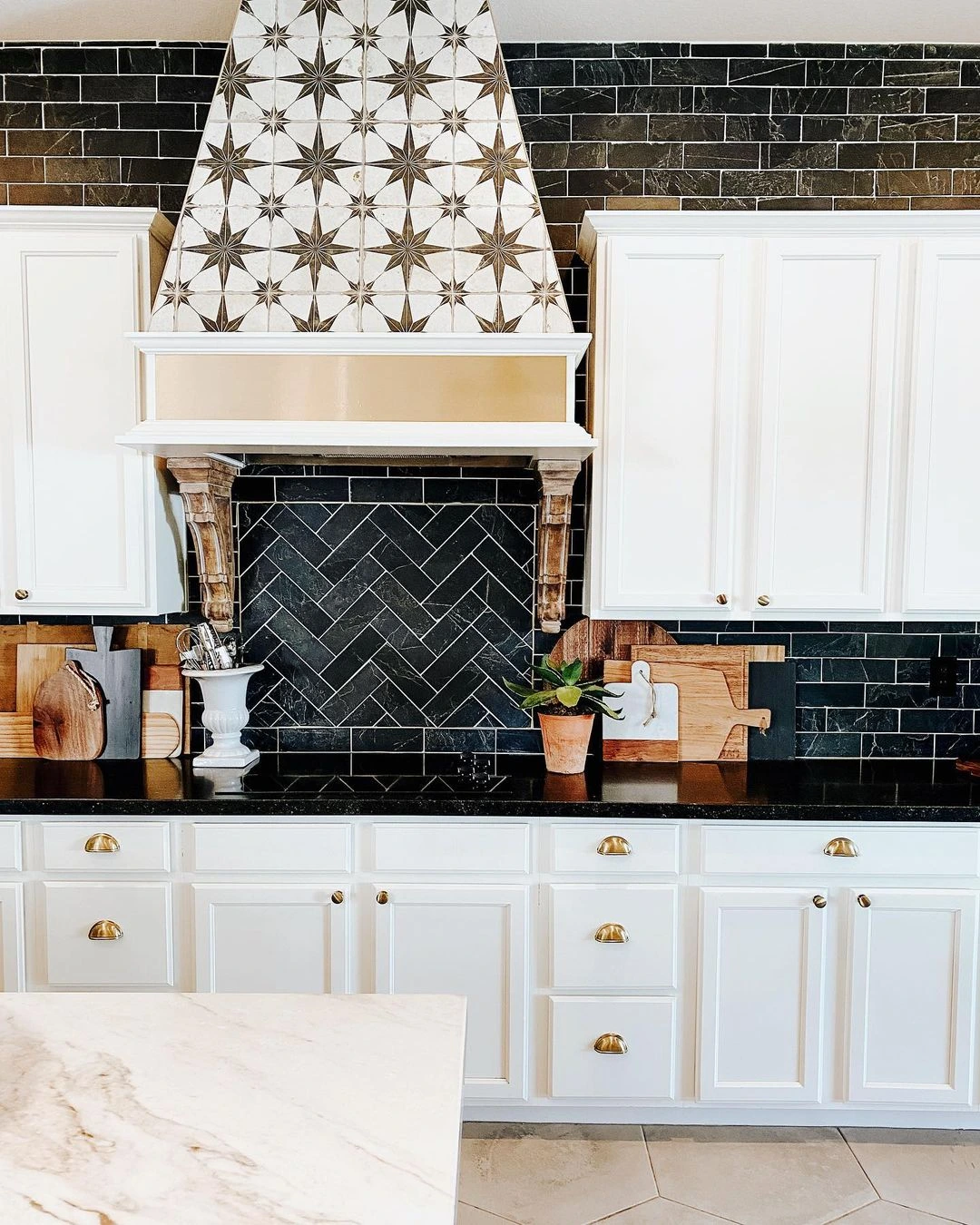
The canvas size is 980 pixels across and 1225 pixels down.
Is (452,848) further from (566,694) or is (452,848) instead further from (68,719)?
(68,719)

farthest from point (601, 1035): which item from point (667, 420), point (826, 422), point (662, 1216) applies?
point (826, 422)

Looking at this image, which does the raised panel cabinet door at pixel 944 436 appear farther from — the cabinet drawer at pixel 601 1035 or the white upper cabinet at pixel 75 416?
the white upper cabinet at pixel 75 416

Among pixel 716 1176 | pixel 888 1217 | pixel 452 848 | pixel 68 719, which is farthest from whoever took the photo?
pixel 68 719

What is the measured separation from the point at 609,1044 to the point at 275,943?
0.92 metres

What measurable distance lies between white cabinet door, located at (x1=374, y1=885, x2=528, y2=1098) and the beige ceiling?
2504 mm

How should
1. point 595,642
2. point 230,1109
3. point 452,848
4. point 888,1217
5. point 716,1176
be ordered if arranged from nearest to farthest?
point 230,1109
point 888,1217
point 716,1176
point 452,848
point 595,642

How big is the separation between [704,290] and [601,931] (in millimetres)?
1781

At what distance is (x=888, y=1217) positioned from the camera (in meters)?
2.15

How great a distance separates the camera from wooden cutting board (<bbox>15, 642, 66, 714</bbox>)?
2.91 metres

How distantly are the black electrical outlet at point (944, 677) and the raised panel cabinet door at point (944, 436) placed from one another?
0.35 metres

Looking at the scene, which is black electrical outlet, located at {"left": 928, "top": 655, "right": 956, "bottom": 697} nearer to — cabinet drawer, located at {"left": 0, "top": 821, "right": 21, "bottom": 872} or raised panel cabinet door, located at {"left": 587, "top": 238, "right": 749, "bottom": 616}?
raised panel cabinet door, located at {"left": 587, "top": 238, "right": 749, "bottom": 616}

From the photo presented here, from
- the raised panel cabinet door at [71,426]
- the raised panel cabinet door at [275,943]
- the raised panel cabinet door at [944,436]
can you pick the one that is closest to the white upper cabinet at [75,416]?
the raised panel cabinet door at [71,426]

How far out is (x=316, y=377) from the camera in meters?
2.31

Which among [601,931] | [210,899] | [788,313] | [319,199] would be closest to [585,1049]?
[601,931]
